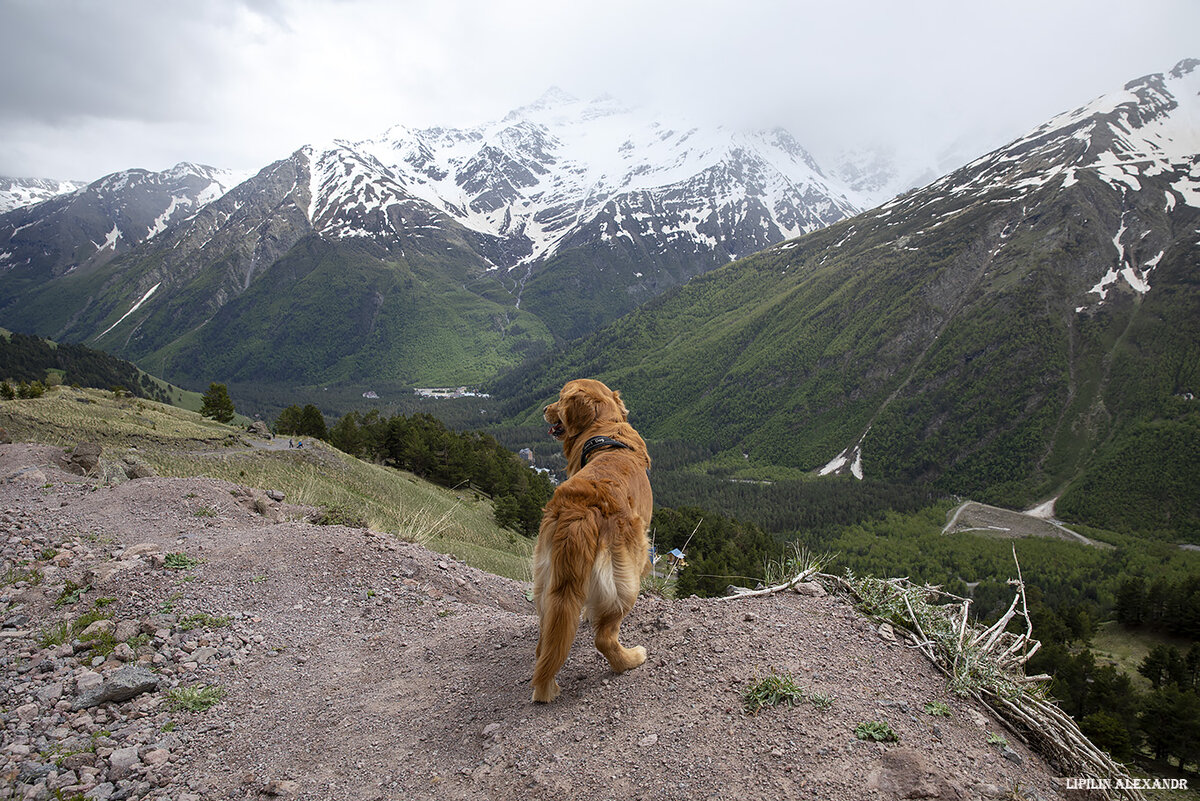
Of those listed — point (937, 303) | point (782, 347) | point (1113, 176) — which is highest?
point (1113, 176)

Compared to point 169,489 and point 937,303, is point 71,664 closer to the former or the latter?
point 169,489

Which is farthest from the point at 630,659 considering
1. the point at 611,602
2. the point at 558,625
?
the point at 558,625

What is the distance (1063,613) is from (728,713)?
193 ft

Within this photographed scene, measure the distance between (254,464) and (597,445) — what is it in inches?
829

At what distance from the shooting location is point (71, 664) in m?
5.12

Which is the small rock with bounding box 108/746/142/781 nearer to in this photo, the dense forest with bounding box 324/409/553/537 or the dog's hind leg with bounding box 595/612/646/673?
the dog's hind leg with bounding box 595/612/646/673

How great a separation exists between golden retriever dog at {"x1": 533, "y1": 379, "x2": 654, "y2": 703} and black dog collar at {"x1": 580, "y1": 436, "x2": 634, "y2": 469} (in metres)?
A: 0.20

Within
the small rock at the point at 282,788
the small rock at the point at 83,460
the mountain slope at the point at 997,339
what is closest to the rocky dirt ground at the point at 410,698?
the small rock at the point at 282,788

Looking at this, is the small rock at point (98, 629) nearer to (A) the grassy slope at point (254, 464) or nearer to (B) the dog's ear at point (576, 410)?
(B) the dog's ear at point (576, 410)

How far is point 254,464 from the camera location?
69.8 feet

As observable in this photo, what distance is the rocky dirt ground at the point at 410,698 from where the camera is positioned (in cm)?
351

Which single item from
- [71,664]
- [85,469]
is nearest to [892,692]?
[71,664]

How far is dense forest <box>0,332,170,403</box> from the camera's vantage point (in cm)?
9425

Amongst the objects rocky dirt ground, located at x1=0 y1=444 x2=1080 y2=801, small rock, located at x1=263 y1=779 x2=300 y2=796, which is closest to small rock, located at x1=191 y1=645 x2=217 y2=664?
rocky dirt ground, located at x1=0 y1=444 x2=1080 y2=801
